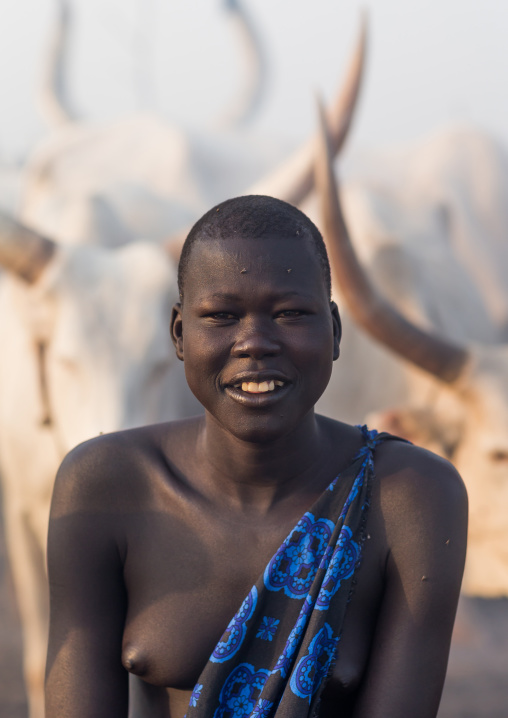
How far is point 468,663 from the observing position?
3.46 metres

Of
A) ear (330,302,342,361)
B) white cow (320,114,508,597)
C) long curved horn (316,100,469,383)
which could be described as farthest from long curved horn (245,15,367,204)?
ear (330,302,342,361)

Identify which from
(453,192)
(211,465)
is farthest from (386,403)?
(211,465)

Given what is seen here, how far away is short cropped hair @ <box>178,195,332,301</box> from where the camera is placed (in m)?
1.05

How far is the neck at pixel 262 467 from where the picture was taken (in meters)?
1.12

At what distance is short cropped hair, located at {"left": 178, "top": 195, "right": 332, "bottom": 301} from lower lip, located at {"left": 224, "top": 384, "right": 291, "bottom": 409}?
14 centimetres

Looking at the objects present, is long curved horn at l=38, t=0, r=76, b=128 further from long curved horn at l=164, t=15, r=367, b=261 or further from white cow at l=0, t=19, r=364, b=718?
long curved horn at l=164, t=15, r=367, b=261

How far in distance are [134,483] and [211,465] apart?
0.10 metres

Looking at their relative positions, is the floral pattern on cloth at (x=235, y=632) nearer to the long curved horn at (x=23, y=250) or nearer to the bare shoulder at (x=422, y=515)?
the bare shoulder at (x=422, y=515)

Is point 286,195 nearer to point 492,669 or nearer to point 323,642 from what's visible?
point 492,669

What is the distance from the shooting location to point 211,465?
3.79 ft

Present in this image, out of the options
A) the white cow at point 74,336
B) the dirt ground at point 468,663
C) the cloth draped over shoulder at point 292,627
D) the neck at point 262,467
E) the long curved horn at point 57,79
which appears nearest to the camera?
the cloth draped over shoulder at point 292,627

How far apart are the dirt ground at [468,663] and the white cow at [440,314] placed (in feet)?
1.74

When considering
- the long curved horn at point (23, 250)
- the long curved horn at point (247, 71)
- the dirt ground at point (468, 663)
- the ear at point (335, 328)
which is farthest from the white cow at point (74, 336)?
the long curved horn at point (247, 71)

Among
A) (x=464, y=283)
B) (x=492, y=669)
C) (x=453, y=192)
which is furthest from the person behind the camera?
(x=453, y=192)
